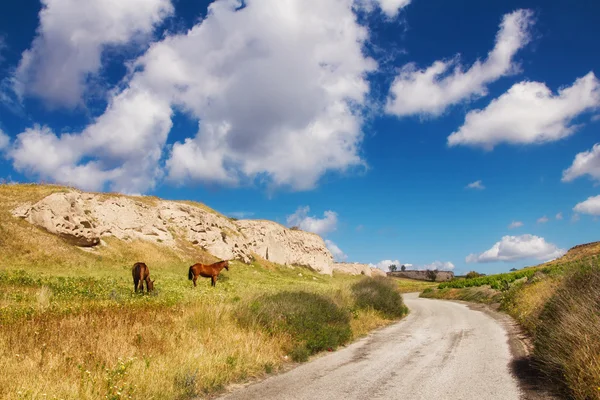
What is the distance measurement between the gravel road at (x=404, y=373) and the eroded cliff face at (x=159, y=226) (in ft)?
109

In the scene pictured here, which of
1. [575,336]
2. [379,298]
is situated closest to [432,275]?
[379,298]

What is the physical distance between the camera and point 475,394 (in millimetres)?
8258

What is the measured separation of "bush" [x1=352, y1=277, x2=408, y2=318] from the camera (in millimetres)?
23219

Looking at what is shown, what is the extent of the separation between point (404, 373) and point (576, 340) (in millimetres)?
3952

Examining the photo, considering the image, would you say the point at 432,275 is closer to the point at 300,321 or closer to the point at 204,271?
the point at 204,271

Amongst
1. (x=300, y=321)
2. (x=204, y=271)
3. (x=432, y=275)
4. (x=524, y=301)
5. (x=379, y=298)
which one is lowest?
(x=524, y=301)

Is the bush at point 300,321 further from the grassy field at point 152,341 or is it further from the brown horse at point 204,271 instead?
the brown horse at point 204,271

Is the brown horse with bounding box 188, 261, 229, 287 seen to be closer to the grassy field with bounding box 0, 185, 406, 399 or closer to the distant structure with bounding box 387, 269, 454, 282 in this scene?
the grassy field with bounding box 0, 185, 406, 399

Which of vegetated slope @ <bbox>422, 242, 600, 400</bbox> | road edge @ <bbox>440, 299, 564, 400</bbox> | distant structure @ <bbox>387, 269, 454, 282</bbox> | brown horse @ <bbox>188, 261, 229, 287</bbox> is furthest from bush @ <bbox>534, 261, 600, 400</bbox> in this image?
distant structure @ <bbox>387, 269, 454, 282</bbox>

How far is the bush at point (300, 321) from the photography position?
12.7m

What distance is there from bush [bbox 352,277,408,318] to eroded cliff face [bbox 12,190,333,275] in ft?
92.2

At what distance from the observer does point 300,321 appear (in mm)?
13727

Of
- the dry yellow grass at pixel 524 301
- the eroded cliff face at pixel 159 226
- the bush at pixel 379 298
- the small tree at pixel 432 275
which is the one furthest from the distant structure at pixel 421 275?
the bush at pixel 379 298

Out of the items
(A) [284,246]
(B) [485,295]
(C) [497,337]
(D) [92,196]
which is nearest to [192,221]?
(D) [92,196]
